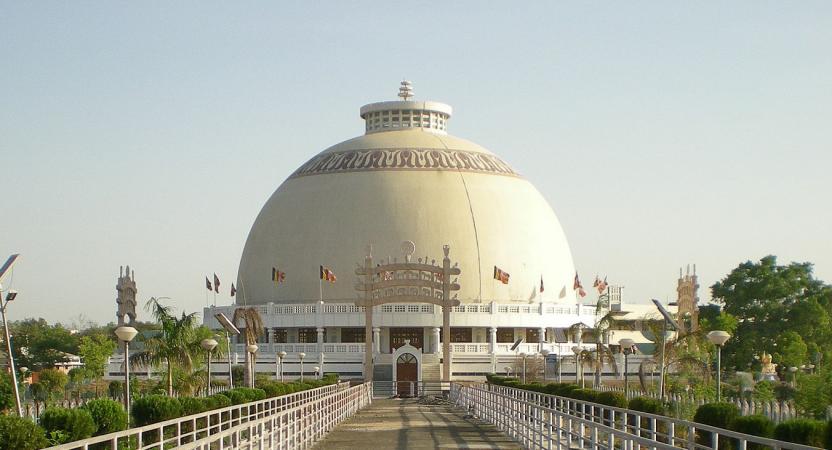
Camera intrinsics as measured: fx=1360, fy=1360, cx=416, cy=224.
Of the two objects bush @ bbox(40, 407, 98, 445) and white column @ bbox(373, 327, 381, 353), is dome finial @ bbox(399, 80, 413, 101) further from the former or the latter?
bush @ bbox(40, 407, 98, 445)

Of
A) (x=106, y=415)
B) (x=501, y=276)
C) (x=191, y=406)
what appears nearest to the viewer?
(x=106, y=415)

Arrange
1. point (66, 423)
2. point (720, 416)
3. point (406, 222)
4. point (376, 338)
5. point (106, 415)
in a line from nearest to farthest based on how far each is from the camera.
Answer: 1. point (66, 423)
2. point (720, 416)
3. point (106, 415)
4. point (376, 338)
5. point (406, 222)

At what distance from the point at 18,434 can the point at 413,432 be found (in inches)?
762

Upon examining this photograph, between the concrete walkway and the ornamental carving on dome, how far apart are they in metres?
50.6

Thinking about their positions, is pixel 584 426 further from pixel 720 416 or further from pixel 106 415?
pixel 106 415

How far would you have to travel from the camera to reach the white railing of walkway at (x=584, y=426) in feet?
70.2

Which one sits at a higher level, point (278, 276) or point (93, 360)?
point (278, 276)

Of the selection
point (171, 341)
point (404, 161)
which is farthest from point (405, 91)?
point (171, 341)

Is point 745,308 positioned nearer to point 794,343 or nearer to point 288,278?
point 794,343

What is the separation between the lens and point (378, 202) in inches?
4092

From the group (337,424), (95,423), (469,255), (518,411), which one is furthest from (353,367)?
(95,423)

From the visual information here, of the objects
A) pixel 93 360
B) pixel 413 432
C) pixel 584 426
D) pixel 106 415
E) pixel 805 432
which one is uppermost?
pixel 805 432

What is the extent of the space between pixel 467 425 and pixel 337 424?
14.1ft

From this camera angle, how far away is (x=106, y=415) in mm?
28453
